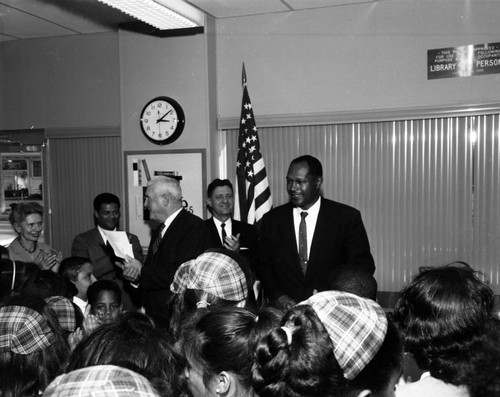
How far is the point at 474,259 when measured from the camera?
13.9 feet

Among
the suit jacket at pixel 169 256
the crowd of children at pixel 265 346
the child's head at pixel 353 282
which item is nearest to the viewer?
the crowd of children at pixel 265 346

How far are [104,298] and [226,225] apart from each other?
1.39 meters

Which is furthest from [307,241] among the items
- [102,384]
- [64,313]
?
[102,384]

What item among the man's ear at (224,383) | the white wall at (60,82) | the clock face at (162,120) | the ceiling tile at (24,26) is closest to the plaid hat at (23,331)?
the man's ear at (224,383)

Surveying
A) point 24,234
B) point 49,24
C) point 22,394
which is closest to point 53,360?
point 22,394

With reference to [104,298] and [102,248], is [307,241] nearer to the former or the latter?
[104,298]

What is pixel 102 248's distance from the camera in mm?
3965

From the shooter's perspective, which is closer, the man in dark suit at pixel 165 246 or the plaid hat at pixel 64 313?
the plaid hat at pixel 64 313

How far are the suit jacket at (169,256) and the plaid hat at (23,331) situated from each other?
1.45m

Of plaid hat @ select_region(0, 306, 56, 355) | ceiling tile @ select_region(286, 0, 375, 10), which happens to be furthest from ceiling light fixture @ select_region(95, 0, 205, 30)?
plaid hat @ select_region(0, 306, 56, 355)

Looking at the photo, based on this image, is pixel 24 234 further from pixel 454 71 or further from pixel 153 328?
pixel 454 71

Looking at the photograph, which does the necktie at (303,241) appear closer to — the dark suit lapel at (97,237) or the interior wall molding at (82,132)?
the dark suit lapel at (97,237)

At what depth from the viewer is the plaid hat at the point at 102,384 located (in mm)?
899

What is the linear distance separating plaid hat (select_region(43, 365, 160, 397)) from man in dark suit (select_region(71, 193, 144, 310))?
3.05 m
